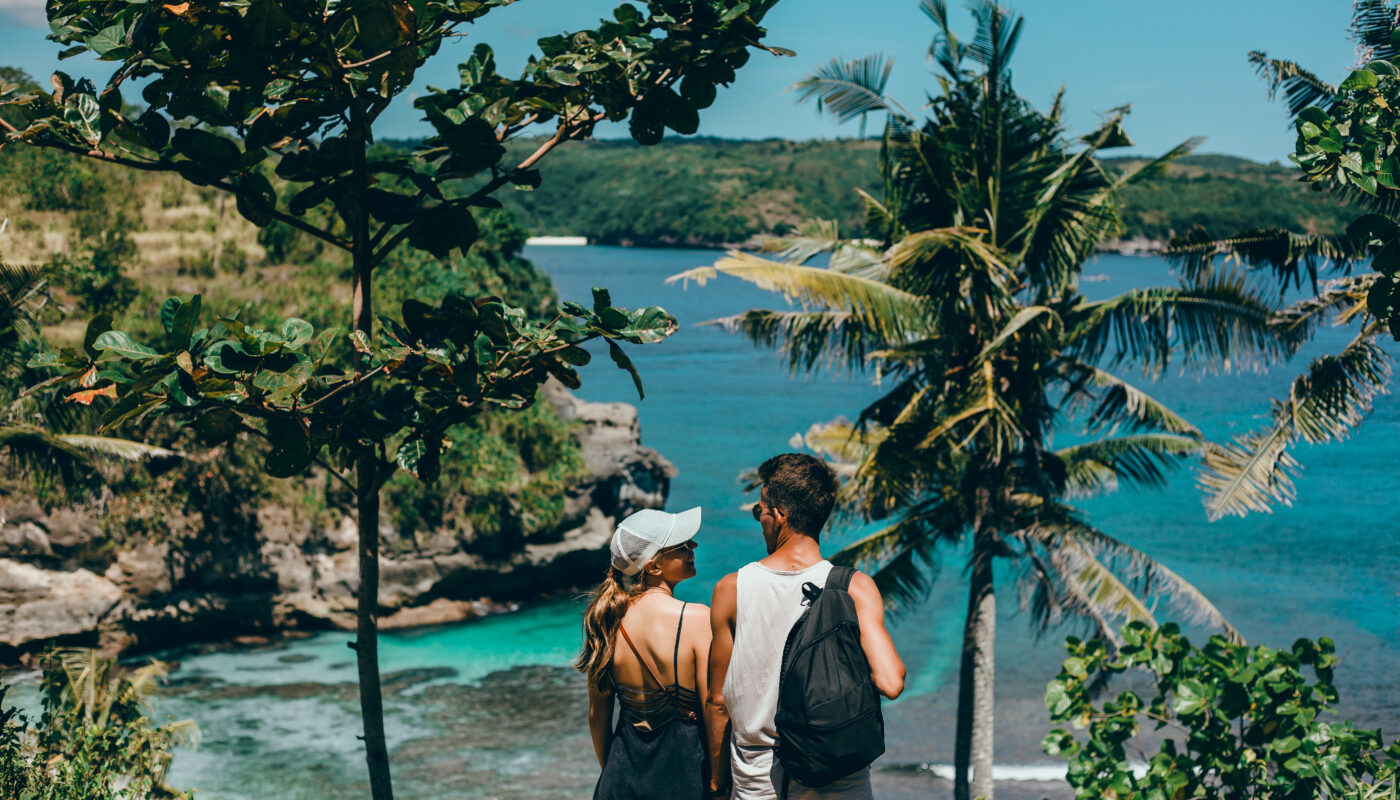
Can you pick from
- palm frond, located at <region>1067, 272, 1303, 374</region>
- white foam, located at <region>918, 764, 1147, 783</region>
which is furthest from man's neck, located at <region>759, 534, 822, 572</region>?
white foam, located at <region>918, 764, 1147, 783</region>

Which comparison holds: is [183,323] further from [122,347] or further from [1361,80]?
[1361,80]

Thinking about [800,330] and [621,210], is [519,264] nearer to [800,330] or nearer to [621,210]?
[800,330]

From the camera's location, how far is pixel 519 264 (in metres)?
35.8

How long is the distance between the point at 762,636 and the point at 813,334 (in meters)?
9.36

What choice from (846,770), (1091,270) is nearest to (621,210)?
(1091,270)

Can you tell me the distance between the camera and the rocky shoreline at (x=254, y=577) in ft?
68.8

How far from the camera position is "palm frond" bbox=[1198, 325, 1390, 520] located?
408 inches

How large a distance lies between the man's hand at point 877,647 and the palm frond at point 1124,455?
9389mm

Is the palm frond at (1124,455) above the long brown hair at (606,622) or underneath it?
underneath

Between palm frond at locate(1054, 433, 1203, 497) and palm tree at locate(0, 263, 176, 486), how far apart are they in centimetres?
1064

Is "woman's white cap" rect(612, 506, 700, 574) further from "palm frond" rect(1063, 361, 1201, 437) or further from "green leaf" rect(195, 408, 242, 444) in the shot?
"palm frond" rect(1063, 361, 1201, 437)

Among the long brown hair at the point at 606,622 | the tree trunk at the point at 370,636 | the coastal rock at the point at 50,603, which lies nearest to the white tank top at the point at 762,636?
the long brown hair at the point at 606,622

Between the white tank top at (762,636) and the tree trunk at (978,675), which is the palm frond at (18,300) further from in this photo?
the tree trunk at (978,675)

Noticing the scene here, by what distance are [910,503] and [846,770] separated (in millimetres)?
10740
